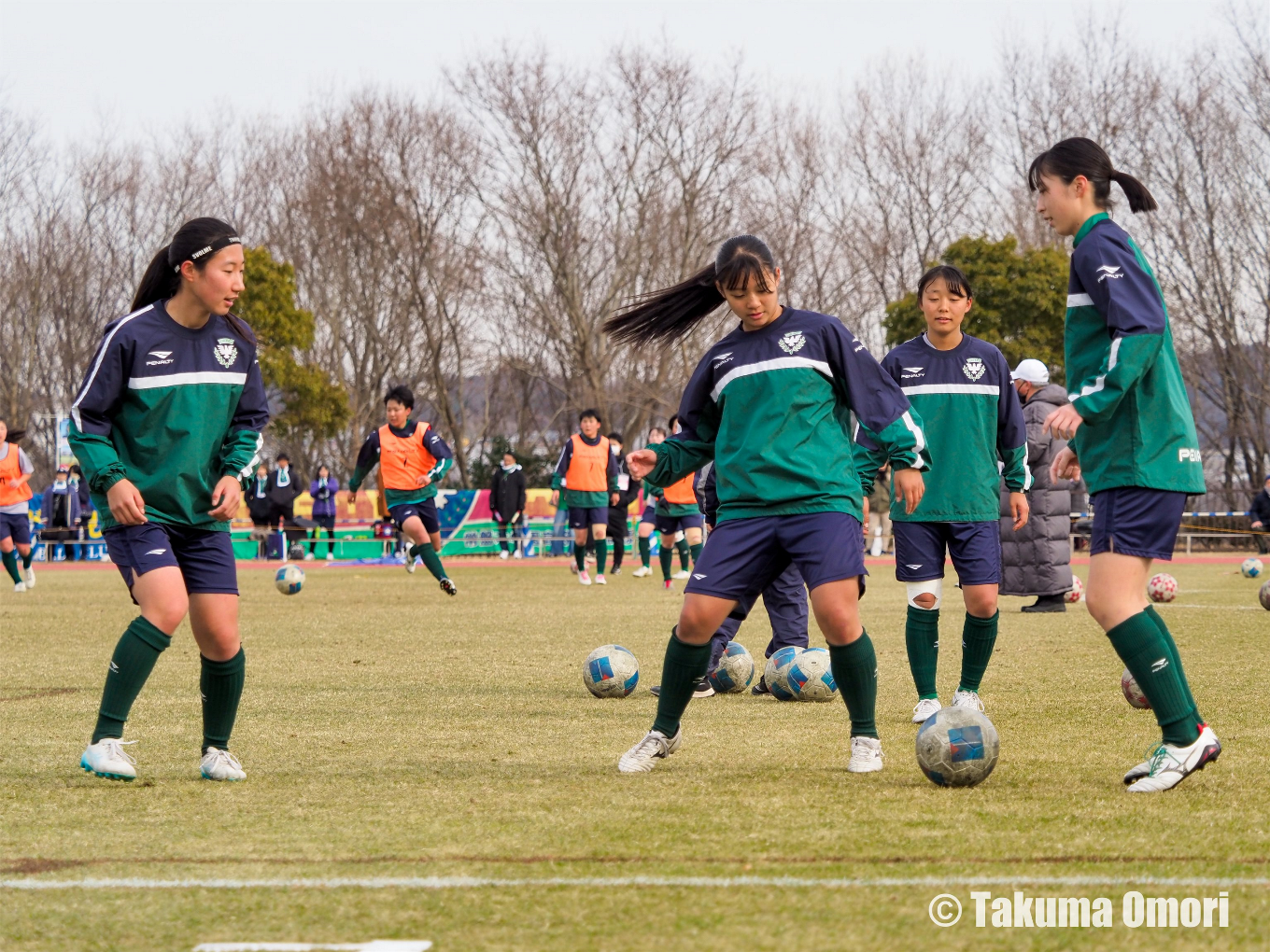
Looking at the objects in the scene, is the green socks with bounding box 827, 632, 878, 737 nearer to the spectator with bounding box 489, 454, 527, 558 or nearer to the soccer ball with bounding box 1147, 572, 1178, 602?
the soccer ball with bounding box 1147, 572, 1178, 602

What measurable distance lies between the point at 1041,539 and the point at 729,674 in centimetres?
621

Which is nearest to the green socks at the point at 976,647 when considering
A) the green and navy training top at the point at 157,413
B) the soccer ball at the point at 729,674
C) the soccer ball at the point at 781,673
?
the soccer ball at the point at 781,673

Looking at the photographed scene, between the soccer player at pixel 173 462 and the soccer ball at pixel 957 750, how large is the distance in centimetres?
259

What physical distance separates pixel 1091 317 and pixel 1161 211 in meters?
36.5

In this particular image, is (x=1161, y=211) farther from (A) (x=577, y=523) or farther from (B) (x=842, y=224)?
(A) (x=577, y=523)

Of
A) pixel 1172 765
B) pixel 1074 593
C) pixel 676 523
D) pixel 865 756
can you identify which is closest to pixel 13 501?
pixel 676 523

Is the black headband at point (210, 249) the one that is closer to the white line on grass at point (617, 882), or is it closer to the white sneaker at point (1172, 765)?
the white line on grass at point (617, 882)

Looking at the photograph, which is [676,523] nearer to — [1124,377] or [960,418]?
[960,418]

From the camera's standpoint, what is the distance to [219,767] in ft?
18.8

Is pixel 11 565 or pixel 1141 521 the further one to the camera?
pixel 11 565

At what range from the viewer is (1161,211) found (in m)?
39.4

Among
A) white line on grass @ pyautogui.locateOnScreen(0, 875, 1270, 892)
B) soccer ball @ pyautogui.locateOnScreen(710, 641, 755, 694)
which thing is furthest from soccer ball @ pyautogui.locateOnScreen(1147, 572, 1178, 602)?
white line on grass @ pyautogui.locateOnScreen(0, 875, 1270, 892)

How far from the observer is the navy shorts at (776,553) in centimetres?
565

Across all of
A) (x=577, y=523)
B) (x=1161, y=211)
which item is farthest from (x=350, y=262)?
(x=577, y=523)
